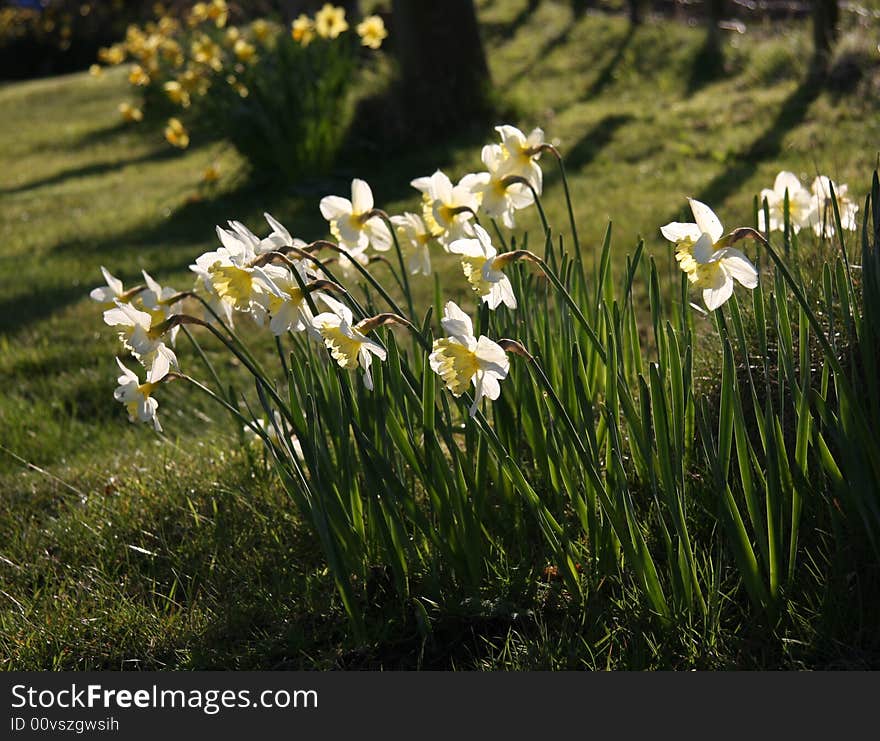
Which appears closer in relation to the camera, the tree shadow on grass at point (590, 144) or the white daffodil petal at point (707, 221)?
the white daffodil petal at point (707, 221)

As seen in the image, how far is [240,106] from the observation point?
6762mm

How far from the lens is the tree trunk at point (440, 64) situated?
7.16 m

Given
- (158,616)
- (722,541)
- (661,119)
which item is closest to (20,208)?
(661,119)

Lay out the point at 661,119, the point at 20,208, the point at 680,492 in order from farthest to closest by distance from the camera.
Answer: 1. the point at 20,208
2. the point at 661,119
3. the point at 680,492

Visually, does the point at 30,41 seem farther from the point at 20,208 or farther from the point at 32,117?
the point at 20,208

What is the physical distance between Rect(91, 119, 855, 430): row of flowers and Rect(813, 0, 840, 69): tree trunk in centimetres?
562

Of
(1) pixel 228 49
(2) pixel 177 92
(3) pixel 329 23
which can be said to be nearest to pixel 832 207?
(3) pixel 329 23

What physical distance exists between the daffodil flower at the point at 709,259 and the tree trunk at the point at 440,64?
5753 mm

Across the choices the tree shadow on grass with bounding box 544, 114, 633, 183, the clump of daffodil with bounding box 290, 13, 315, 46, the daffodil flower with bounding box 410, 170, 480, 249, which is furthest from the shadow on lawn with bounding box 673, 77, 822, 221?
the daffodil flower with bounding box 410, 170, 480, 249

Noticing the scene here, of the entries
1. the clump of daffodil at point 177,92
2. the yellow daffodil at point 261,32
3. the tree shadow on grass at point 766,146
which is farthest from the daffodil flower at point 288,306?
the yellow daffodil at point 261,32

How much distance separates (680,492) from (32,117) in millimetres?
12931

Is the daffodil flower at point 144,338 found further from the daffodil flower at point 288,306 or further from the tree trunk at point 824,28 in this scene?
the tree trunk at point 824,28

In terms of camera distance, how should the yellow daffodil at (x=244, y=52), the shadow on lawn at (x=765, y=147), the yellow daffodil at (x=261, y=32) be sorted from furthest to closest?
the yellow daffodil at (x=261, y=32) < the yellow daffodil at (x=244, y=52) < the shadow on lawn at (x=765, y=147)

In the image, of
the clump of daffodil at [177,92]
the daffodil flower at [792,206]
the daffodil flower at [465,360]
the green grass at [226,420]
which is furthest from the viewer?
the clump of daffodil at [177,92]
